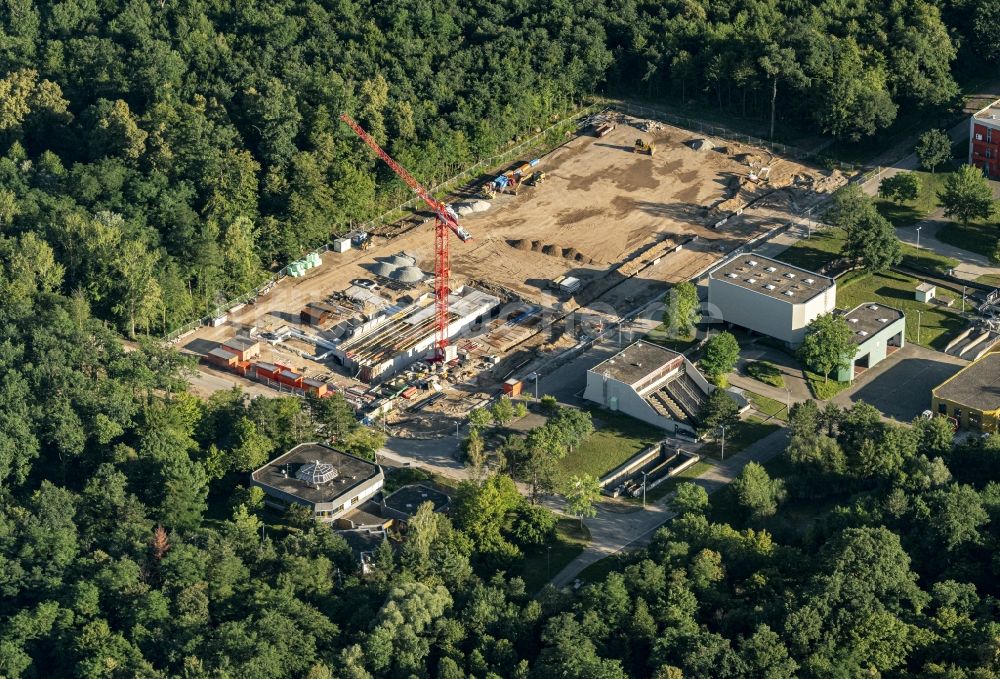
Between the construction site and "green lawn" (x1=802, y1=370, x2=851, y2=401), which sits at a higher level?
the construction site

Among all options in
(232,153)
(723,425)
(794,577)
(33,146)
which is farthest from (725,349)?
(33,146)

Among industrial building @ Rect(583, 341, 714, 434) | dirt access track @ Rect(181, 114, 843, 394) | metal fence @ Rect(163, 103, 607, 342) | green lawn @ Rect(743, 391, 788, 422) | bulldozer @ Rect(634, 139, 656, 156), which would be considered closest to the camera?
industrial building @ Rect(583, 341, 714, 434)

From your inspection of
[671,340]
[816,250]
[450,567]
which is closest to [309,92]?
[671,340]

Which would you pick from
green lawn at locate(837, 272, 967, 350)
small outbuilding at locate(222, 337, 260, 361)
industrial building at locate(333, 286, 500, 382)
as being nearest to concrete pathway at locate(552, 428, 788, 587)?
green lawn at locate(837, 272, 967, 350)

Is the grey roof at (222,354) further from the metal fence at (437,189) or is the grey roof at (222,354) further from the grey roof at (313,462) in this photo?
the grey roof at (313,462)

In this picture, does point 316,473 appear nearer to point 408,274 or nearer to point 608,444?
point 608,444

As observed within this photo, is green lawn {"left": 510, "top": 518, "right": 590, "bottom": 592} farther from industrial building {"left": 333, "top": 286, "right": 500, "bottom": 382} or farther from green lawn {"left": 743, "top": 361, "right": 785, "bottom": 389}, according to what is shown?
industrial building {"left": 333, "top": 286, "right": 500, "bottom": 382}
